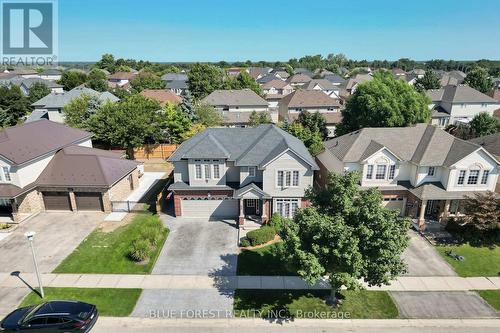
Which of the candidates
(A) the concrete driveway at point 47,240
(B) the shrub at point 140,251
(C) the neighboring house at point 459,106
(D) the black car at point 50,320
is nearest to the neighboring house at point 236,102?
(C) the neighboring house at point 459,106

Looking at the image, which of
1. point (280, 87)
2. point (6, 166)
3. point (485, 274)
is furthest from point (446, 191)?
point (280, 87)

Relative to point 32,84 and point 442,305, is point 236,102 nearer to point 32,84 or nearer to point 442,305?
point 442,305

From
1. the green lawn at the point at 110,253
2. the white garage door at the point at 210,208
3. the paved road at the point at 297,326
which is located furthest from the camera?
the white garage door at the point at 210,208

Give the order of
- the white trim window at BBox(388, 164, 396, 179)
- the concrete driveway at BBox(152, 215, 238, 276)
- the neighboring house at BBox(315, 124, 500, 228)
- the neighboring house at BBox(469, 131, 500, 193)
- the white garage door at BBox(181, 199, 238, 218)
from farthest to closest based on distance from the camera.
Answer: the neighboring house at BBox(469, 131, 500, 193) < the white garage door at BBox(181, 199, 238, 218) < the white trim window at BBox(388, 164, 396, 179) < the neighboring house at BBox(315, 124, 500, 228) < the concrete driveway at BBox(152, 215, 238, 276)

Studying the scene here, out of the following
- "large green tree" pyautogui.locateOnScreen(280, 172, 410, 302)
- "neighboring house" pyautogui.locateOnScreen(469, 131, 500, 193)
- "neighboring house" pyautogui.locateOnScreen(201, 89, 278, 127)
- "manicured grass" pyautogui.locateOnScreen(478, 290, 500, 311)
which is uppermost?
"neighboring house" pyautogui.locateOnScreen(201, 89, 278, 127)

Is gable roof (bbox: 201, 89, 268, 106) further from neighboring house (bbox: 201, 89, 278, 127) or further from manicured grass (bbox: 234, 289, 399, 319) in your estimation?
manicured grass (bbox: 234, 289, 399, 319)

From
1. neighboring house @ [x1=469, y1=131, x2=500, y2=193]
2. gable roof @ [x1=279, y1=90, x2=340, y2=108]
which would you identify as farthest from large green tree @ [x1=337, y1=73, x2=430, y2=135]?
gable roof @ [x1=279, y1=90, x2=340, y2=108]

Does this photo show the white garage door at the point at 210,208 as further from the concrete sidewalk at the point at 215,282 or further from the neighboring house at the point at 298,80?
→ the neighboring house at the point at 298,80

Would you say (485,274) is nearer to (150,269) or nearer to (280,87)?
(150,269)
